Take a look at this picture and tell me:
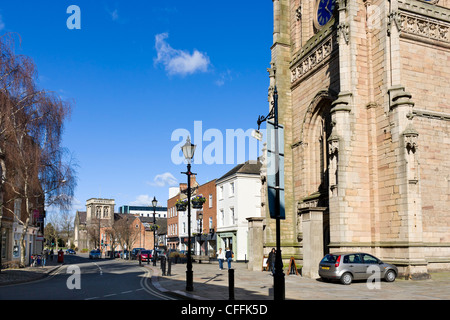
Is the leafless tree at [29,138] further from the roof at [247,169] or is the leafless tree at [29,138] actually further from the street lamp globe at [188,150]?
the roof at [247,169]

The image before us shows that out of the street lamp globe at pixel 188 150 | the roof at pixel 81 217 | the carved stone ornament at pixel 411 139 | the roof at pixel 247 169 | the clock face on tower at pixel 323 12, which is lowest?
the roof at pixel 81 217

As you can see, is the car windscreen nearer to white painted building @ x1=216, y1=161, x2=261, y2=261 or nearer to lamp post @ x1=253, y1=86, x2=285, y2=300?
lamp post @ x1=253, y1=86, x2=285, y2=300

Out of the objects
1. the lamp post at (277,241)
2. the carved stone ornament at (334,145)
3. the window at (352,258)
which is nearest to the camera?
the lamp post at (277,241)

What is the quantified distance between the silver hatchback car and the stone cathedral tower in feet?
3.45

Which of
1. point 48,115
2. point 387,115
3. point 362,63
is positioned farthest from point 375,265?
point 48,115

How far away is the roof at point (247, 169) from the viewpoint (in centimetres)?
4762

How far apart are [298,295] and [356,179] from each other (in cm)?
868

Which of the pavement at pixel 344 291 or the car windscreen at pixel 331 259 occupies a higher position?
the car windscreen at pixel 331 259

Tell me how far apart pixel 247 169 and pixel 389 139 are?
28.3 m

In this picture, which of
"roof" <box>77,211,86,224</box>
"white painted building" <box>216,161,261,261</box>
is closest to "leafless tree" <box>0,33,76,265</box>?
"white painted building" <box>216,161,261,261</box>

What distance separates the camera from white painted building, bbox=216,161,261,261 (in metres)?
46.4

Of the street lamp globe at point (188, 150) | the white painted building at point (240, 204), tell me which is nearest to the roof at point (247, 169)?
Answer: the white painted building at point (240, 204)
